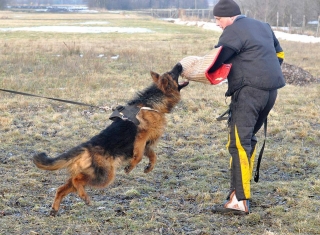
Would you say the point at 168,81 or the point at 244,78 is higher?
the point at 244,78

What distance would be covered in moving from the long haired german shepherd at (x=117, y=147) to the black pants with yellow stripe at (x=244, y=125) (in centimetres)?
86

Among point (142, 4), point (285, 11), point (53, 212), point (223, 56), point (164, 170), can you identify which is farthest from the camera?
point (142, 4)

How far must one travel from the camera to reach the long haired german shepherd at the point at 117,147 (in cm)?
471

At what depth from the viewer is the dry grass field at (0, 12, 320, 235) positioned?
15.6 ft

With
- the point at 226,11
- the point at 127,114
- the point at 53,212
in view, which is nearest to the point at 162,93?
the point at 127,114

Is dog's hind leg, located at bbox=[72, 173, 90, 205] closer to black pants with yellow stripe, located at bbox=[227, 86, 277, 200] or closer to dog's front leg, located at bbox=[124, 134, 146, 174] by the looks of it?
dog's front leg, located at bbox=[124, 134, 146, 174]

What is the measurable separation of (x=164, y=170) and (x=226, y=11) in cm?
278

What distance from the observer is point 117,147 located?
192 inches

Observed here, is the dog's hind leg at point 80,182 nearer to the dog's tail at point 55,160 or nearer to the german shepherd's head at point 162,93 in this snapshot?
the dog's tail at point 55,160

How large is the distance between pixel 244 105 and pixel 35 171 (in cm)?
322

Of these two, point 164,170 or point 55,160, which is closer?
point 55,160

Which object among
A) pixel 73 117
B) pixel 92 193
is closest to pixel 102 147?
pixel 92 193

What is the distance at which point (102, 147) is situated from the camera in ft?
15.6

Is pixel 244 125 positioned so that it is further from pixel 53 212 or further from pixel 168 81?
pixel 53 212
